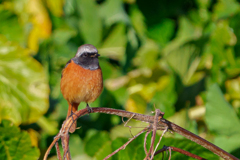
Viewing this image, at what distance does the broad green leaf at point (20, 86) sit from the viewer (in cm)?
204

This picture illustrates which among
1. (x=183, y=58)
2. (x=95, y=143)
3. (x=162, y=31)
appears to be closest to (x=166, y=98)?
(x=183, y=58)

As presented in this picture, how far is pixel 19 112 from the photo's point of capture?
2.03m

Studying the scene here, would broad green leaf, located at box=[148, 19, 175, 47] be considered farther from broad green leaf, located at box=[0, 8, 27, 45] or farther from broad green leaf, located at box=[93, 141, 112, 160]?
broad green leaf, located at box=[93, 141, 112, 160]

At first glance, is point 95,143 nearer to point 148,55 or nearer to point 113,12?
point 148,55

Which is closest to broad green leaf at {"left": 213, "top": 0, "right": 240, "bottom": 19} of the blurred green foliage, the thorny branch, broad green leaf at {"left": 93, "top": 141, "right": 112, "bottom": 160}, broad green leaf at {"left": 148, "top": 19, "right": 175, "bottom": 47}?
the blurred green foliage

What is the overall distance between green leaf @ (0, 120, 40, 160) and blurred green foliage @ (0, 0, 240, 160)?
1.13ft

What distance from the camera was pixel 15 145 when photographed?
4.70 ft

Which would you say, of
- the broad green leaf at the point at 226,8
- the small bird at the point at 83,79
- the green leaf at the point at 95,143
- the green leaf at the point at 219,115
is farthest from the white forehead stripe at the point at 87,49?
the broad green leaf at the point at 226,8

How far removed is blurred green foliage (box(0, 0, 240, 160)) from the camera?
2029 millimetres

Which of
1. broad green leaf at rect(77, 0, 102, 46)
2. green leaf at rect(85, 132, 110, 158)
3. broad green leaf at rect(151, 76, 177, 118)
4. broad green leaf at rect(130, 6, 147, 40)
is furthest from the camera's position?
broad green leaf at rect(130, 6, 147, 40)

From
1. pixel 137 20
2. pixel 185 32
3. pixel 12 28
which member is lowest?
pixel 12 28

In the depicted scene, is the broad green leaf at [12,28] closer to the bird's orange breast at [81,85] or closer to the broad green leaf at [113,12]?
the broad green leaf at [113,12]

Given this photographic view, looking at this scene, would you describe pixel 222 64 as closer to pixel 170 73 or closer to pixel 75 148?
pixel 170 73

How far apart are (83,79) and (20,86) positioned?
0.86m
